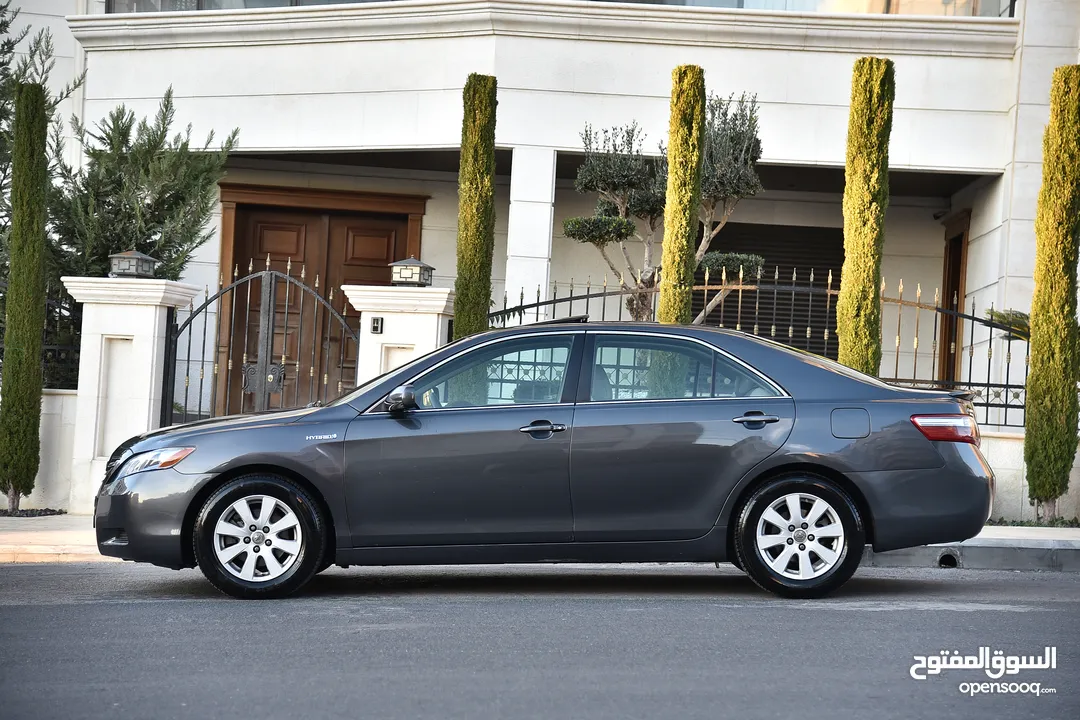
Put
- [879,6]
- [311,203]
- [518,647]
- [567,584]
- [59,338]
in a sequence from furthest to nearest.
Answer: [311,203], [879,6], [59,338], [567,584], [518,647]

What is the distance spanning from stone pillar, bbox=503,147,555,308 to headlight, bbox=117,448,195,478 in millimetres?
9572

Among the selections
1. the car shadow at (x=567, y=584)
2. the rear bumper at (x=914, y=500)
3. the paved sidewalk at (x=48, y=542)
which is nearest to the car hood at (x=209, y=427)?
the car shadow at (x=567, y=584)

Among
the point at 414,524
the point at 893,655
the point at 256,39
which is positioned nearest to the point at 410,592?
the point at 414,524

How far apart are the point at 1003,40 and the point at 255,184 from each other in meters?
10.4

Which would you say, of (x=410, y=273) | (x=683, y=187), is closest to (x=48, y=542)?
(x=410, y=273)

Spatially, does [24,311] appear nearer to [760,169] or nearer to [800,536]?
[800,536]

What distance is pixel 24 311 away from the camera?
481 inches

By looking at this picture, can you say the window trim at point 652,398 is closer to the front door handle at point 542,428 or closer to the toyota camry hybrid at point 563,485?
the toyota camry hybrid at point 563,485

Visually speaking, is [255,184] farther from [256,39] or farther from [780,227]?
[780,227]

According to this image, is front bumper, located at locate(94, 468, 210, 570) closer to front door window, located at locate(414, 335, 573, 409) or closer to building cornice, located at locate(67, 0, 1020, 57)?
front door window, located at locate(414, 335, 573, 409)

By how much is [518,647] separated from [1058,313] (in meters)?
8.04

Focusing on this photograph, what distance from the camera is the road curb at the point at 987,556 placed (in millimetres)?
9516

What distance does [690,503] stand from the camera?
7.16 m

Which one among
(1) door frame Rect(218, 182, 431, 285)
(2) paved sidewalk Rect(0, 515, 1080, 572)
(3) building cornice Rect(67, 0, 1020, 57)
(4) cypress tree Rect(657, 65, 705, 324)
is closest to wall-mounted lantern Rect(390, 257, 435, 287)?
(4) cypress tree Rect(657, 65, 705, 324)
